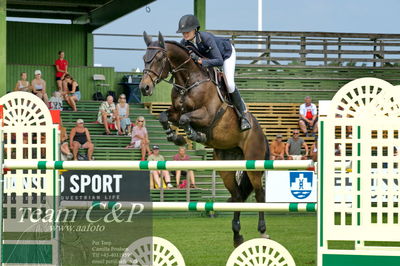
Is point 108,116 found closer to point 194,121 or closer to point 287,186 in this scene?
point 287,186

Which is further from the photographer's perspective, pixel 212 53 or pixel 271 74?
pixel 271 74

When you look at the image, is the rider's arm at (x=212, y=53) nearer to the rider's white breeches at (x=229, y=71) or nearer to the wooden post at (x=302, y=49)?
the rider's white breeches at (x=229, y=71)

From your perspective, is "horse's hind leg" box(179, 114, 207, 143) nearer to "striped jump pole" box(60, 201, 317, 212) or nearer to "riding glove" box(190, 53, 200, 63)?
"riding glove" box(190, 53, 200, 63)

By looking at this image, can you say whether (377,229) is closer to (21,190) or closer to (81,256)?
(81,256)

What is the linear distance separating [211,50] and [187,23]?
36 cm

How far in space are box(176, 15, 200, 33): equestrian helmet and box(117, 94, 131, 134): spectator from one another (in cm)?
879

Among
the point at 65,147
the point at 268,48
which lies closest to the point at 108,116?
the point at 65,147

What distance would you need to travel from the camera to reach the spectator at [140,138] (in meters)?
16.1

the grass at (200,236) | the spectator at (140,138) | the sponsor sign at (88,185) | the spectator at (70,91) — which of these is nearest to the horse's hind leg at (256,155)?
the grass at (200,236)

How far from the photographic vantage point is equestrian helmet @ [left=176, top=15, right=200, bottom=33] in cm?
811

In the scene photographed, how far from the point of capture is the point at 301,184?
1296cm

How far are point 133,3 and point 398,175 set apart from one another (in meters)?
16.0

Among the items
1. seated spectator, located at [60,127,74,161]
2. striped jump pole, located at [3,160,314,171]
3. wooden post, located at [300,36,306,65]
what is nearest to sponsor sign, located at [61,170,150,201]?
striped jump pole, located at [3,160,314,171]

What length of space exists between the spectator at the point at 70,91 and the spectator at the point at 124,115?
122 cm
